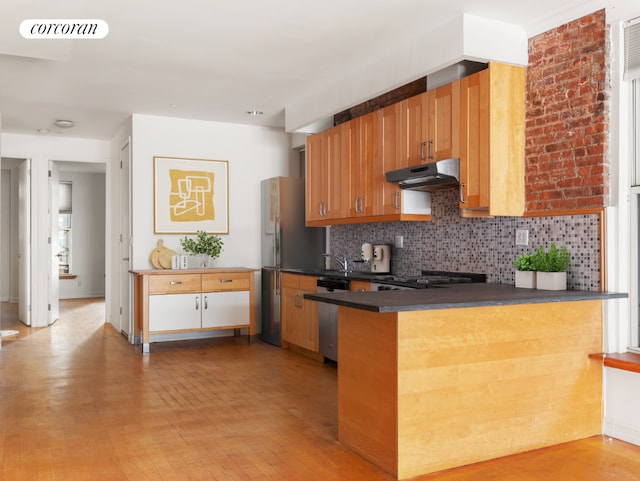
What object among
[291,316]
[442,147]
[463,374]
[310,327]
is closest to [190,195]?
[291,316]

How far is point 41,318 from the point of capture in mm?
7953

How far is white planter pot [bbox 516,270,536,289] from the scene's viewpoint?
3656 millimetres

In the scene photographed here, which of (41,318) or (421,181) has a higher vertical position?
(421,181)

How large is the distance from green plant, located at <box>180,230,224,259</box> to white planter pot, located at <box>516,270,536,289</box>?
3731 millimetres

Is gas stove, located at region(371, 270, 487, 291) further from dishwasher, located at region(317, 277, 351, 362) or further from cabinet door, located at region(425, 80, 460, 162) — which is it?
cabinet door, located at region(425, 80, 460, 162)

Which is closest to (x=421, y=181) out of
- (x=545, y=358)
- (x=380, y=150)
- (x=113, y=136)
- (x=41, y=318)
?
(x=380, y=150)

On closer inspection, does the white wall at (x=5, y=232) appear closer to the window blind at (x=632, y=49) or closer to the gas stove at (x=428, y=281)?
the gas stove at (x=428, y=281)

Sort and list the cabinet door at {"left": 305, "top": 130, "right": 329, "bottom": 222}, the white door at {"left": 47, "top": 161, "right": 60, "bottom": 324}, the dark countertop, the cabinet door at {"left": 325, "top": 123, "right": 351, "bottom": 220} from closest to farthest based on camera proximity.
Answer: the dark countertop, the cabinet door at {"left": 325, "top": 123, "right": 351, "bottom": 220}, the cabinet door at {"left": 305, "top": 130, "right": 329, "bottom": 222}, the white door at {"left": 47, "top": 161, "right": 60, "bottom": 324}

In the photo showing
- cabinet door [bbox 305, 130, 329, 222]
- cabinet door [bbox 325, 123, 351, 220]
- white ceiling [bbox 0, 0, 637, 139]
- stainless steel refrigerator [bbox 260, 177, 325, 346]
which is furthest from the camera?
stainless steel refrigerator [bbox 260, 177, 325, 346]

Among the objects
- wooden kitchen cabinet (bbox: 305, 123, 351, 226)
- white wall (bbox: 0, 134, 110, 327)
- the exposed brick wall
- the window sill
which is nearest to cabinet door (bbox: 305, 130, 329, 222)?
wooden kitchen cabinet (bbox: 305, 123, 351, 226)

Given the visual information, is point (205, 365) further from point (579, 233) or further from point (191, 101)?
point (579, 233)

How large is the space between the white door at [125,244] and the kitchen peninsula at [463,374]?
4.29 metres

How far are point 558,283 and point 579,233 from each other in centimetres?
34

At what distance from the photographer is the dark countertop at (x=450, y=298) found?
2.70 metres
